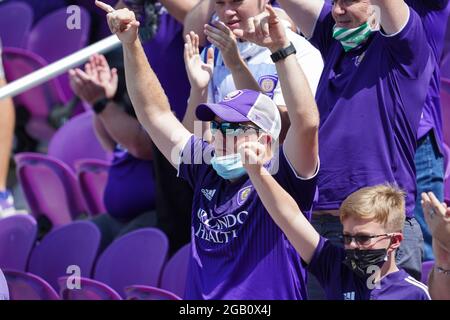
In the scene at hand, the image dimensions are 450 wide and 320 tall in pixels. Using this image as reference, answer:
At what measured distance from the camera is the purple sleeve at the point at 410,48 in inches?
166

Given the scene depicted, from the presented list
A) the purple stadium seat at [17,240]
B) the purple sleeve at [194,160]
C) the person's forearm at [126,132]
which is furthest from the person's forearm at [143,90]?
the purple stadium seat at [17,240]

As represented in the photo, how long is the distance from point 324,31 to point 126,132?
4.69 ft

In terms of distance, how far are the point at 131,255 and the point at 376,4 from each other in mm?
2044

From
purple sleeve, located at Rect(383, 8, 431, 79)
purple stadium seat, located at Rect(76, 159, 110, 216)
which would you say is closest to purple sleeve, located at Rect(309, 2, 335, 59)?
purple sleeve, located at Rect(383, 8, 431, 79)

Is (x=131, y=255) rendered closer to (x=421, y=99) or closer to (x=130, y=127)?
(x=130, y=127)

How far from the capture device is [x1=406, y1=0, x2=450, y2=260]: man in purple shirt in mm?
4594

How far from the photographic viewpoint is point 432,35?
4.60 meters

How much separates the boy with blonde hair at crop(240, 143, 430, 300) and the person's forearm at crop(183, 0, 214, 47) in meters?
1.59

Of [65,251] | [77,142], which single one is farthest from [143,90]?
[77,142]

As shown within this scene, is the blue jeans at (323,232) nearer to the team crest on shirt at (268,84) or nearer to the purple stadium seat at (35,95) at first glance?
the team crest on shirt at (268,84)

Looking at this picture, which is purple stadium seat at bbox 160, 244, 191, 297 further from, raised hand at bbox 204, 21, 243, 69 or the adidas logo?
the adidas logo

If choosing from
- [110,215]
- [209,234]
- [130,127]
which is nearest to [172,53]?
[130,127]
